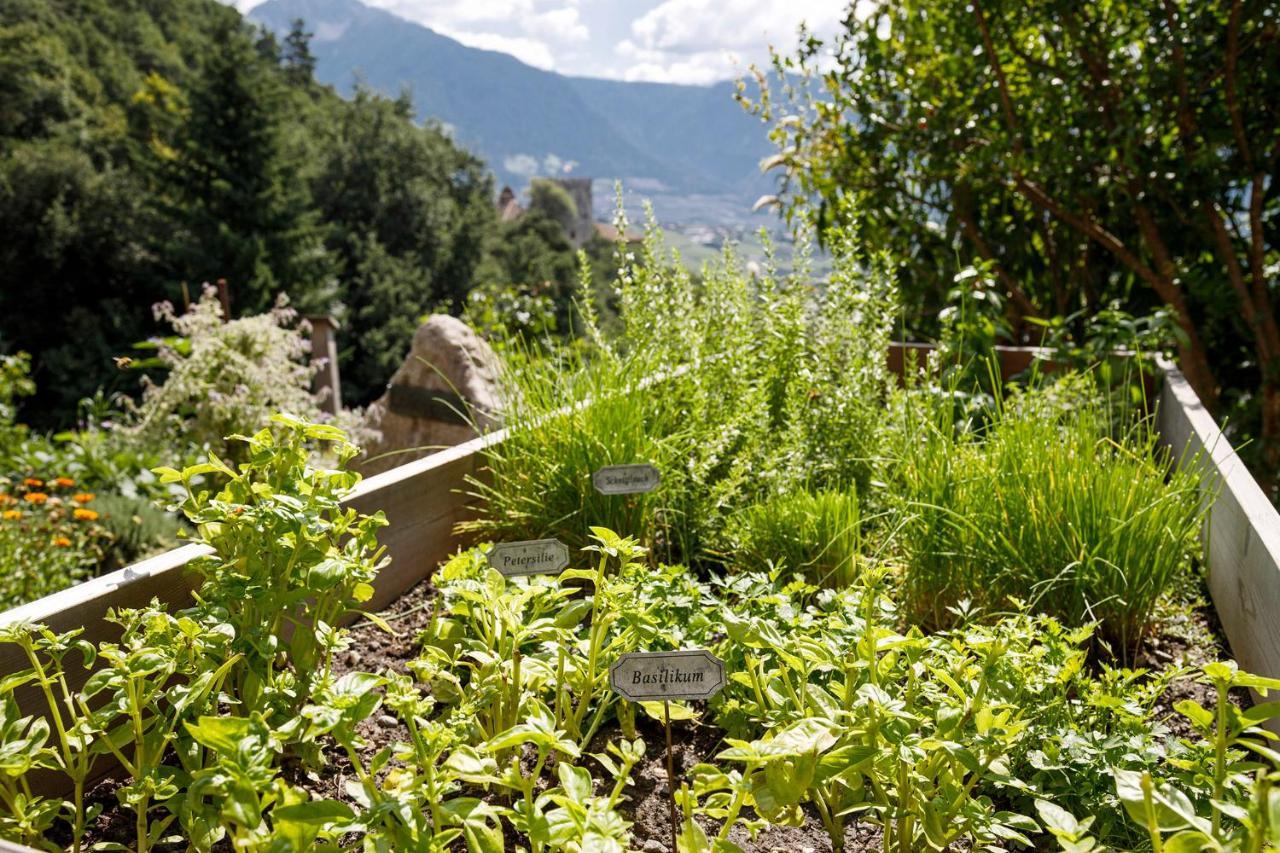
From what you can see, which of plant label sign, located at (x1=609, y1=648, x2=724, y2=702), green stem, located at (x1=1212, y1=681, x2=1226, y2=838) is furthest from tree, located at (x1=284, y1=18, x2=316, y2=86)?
green stem, located at (x1=1212, y1=681, x2=1226, y2=838)

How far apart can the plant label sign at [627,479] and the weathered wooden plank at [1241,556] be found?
1067mm

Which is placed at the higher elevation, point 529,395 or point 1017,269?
point 1017,269

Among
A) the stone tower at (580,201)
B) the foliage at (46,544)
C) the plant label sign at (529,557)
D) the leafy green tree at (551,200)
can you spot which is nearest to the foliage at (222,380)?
the foliage at (46,544)

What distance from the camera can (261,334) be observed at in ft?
13.5

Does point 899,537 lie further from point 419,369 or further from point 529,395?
point 419,369

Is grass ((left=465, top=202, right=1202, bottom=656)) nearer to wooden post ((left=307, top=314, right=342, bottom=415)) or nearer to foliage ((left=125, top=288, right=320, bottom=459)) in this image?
foliage ((left=125, top=288, right=320, bottom=459))

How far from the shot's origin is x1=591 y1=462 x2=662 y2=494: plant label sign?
176 cm

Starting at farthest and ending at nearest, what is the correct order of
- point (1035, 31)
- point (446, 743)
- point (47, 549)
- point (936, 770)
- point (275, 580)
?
point (1035, 31) → point (47, 549) → point (275, 580) → point (936, 770) → point (446, 743)

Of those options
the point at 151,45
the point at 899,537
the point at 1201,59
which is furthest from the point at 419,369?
the point at 151,45

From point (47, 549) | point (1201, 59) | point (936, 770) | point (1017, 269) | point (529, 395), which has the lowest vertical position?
point (47, 549)

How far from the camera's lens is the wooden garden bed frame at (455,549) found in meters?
1.33

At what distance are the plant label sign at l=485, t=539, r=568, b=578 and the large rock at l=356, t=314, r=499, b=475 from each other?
193 cm

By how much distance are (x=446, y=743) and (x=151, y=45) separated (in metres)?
35.0

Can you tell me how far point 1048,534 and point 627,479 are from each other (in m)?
0.86
